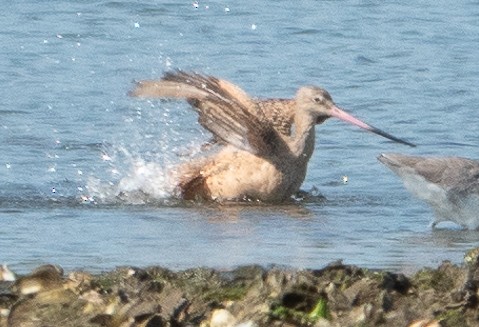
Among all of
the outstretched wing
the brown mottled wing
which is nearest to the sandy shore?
the outstretched wing

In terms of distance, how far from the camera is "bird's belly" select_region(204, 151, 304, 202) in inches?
406

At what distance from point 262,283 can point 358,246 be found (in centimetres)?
212

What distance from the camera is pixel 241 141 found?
33.7 ft

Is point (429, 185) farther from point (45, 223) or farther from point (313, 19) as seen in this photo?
point (313, 19)

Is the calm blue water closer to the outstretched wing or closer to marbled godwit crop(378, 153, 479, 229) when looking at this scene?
marbled godwit crop(378, 153, 479, 229)

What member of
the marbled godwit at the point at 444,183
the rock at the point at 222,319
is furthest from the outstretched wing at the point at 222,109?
the rock at the point at 222,319

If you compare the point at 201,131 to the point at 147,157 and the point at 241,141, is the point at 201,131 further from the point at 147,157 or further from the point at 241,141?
the point at 241,141

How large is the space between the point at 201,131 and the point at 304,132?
4.58ft

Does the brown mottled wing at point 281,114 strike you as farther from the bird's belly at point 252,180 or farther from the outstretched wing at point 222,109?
the bird's belly at point 252,180

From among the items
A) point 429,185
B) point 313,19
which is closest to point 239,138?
point 429,185

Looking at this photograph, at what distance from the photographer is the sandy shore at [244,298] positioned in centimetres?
542

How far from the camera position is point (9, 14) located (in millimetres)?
15758

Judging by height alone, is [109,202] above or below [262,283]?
below

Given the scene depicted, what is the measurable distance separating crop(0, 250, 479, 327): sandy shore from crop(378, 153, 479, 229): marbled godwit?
9.35ft
